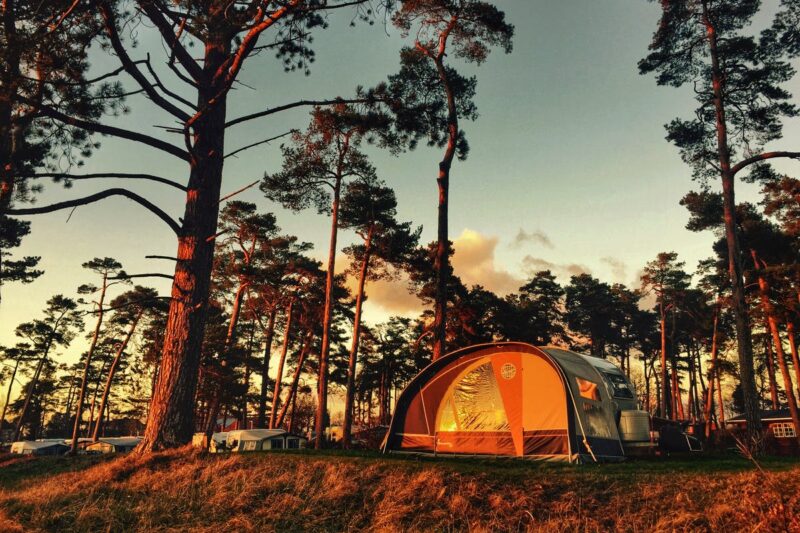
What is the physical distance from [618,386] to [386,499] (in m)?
8.66

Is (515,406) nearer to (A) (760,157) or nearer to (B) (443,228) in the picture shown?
(B) (443,228)

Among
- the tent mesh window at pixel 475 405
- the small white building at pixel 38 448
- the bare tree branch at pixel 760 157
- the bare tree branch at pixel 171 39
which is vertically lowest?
the small white building at pixel 38 448

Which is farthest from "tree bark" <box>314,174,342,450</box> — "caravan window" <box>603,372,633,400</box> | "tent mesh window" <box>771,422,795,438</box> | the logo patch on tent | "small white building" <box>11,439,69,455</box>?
"small white building" <box>11,439,69,455</box>

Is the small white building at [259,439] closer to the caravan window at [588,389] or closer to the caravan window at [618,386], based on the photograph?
the caravan window at [618,386]

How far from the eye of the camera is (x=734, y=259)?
13820mm

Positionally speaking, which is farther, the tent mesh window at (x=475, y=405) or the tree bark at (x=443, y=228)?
the tree bark at (x=443, y=228)

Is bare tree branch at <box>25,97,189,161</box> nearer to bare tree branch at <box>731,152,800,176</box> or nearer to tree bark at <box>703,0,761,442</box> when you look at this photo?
tree bark at <box>703,0,761,442</box>

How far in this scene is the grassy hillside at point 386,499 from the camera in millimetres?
5188

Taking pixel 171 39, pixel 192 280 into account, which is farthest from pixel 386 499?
pixel 171 39

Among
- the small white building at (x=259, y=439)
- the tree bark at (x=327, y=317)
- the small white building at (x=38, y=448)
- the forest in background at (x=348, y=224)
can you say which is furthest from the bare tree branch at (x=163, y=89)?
the small white building at (x=38, y=448)

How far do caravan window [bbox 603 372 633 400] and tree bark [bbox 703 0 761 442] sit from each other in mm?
2759

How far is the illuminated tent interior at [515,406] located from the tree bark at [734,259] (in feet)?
9.39

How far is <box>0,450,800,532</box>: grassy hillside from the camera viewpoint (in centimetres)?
519

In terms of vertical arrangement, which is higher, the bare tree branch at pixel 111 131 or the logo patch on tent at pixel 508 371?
the bare tree branch at pixel 111 131
